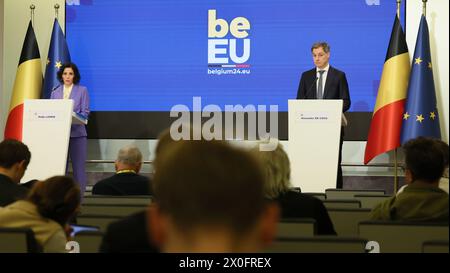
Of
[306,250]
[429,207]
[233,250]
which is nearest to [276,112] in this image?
[429,207]

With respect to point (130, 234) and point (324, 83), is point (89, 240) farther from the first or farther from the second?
point (324, 83)

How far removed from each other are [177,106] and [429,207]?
613cm

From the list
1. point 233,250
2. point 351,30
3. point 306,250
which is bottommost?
point 306,250

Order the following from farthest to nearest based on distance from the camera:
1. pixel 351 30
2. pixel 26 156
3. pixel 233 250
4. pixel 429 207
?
pixel 351 30
pixel 26 156
pixel 429 207
pixel 233 250

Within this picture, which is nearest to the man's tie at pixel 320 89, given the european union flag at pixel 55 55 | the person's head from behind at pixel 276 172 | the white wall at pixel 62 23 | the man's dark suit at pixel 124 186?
the white wall at pixel 62 23

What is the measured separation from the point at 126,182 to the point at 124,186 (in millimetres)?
32

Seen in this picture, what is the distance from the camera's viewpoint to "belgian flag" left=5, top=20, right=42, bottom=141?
850 centimetres

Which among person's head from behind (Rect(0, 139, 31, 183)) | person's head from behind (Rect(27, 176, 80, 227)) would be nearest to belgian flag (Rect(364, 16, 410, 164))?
person's head from behind (Rect(0, 139, 31, 183))

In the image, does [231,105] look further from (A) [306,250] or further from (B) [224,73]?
(A) [306,250]

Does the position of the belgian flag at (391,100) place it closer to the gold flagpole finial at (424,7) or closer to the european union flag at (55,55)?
the gold flagpole finial at (424,7)

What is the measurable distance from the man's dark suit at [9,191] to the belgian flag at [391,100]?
17.2 ft

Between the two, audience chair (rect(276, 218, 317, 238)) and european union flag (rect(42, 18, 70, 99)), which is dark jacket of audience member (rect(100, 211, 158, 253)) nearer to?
audience chair (rect(276, 218, 317, 238))

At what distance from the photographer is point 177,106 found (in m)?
8.77

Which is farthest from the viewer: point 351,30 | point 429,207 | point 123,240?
point 351,30
